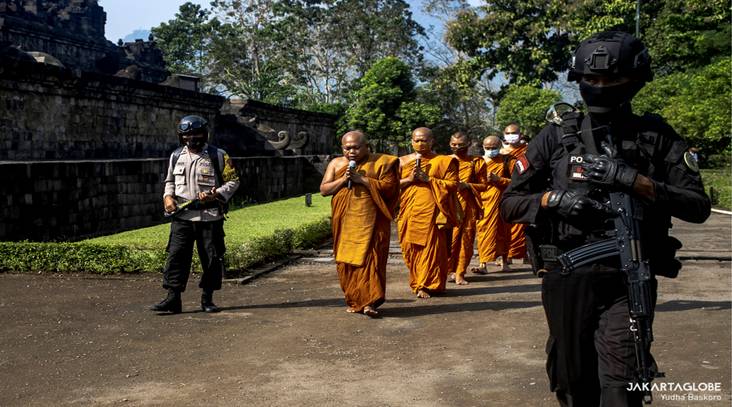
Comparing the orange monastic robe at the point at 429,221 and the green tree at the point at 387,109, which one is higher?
the green tree at the point at 387,109

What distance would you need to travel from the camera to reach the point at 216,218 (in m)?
7.78

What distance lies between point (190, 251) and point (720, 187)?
782 inches

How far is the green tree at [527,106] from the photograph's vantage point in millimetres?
42713

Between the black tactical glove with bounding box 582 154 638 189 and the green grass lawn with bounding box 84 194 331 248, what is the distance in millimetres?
7436

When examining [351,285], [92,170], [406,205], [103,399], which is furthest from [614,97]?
[92,170]

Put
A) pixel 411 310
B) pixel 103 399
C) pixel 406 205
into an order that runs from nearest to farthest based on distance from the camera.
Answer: pixel 103 399, pixel 411 310, pixel 406 205

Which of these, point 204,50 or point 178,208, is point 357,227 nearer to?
point 178,208

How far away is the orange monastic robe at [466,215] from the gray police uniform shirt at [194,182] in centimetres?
302

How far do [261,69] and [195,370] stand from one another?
4387 cm

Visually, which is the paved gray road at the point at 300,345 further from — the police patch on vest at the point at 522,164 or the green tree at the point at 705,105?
the green tree at the point at 705,105

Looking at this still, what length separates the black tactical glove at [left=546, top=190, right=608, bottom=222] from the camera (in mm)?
3365

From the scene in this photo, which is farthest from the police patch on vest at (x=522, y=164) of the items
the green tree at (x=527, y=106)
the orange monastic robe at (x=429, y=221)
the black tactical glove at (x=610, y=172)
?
the green tree at (x=527, y=106)

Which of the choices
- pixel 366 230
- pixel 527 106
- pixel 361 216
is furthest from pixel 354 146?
pixel 527 106

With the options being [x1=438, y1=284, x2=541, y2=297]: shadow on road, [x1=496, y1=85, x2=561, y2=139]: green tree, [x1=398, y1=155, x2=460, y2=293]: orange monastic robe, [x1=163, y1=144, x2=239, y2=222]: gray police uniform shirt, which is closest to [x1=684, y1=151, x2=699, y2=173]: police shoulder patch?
[x1=163, y1=144, x2=239, y2=222]: gray police uniform shirt
